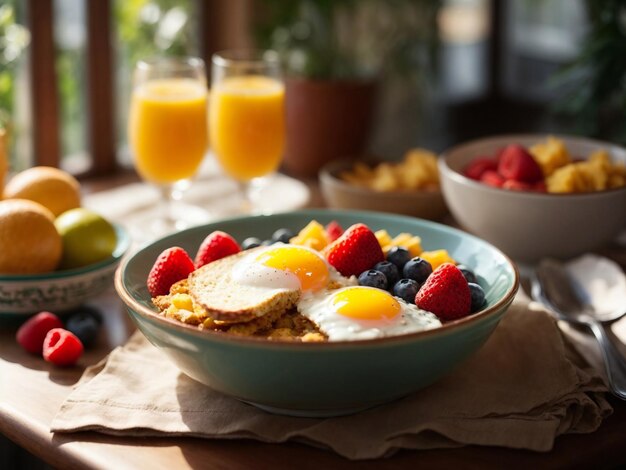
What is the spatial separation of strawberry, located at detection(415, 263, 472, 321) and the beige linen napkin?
11 centimetres

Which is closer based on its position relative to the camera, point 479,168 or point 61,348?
point 61,348

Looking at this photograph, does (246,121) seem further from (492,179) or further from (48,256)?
(48,256)

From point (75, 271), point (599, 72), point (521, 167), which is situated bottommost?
point (75, 271)

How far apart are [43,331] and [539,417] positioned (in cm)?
71

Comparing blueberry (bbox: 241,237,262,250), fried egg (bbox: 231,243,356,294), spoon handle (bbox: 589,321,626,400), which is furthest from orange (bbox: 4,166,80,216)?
spoon handle (bbox: 589,321,626,400)

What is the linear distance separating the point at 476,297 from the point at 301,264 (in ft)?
0.78

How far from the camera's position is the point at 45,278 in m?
1.32

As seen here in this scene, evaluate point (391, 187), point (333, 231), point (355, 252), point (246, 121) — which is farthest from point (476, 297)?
point (246, 121)

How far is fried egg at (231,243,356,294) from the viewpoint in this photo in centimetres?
110

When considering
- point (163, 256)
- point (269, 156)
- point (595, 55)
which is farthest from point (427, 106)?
point (163, 256)

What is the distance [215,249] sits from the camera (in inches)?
49.0

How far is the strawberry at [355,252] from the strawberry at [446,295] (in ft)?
0.37

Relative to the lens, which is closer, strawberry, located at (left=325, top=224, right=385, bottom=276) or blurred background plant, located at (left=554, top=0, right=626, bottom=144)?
strawberry, located at (left=325, top=224, right=385, bottom=276)

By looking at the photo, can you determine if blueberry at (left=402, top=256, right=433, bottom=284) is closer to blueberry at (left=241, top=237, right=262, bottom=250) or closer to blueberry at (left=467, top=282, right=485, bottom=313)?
blueberry at (left=467, top=282, right=485, bottom=313)
